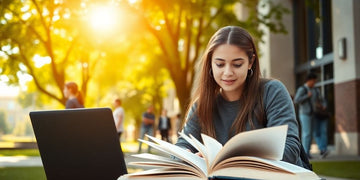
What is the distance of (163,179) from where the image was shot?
6.51 ft

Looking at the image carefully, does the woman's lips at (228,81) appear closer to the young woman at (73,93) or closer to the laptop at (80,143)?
the laptop at (80,143)

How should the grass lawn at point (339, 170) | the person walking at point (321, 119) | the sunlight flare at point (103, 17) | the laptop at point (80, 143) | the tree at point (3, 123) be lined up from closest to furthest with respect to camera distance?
the laptop at point (80, 143) < the grass lawn at point (339, 170) < the person walking at point (321, 119) < the sunlight flare at point (103, 17) < the tree at point (3, 123)

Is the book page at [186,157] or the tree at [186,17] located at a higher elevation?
the tree at [186,17]

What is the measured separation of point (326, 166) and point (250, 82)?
7.57 m

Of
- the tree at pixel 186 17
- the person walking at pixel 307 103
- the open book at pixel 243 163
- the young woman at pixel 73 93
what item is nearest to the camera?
the open book at pixel 243 163

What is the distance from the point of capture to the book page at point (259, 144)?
6.22 ft

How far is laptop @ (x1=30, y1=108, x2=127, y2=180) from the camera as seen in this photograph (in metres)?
2.24

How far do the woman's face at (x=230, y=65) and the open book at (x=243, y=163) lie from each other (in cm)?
61

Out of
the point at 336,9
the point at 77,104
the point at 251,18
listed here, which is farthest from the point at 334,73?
the point at 77,104

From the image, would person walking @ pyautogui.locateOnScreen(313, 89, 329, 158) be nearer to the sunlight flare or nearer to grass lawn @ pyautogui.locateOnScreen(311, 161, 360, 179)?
grass lawn @ pyautogui.locateOnScreen(311, 161, 360, 179)

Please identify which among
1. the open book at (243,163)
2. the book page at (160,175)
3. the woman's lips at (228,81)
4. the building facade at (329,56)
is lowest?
the book page at (160,175)

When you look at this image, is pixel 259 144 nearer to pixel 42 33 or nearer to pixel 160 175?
pixel 160 175

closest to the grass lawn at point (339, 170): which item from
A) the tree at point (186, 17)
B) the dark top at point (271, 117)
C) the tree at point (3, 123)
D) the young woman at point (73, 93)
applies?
the young woman at point (73, 93)

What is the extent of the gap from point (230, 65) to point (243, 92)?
32cm
